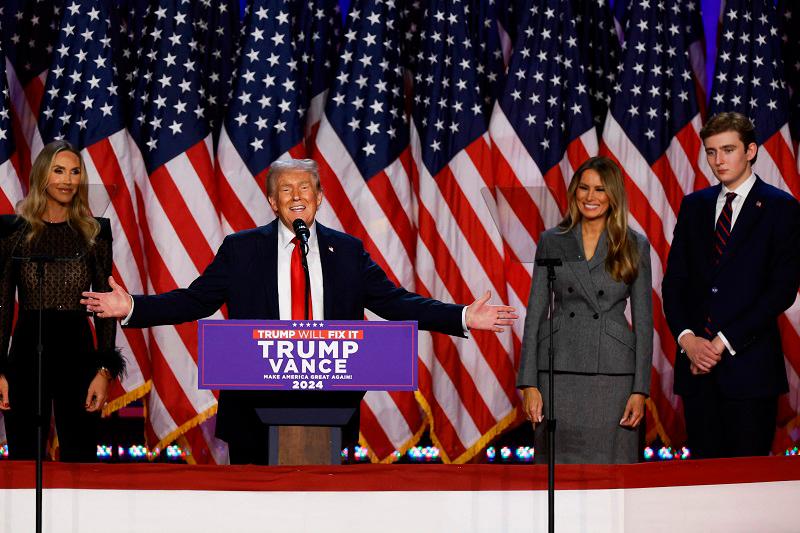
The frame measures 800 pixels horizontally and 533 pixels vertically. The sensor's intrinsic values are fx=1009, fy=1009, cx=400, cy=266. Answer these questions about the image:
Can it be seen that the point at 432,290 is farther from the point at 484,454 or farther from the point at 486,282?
the point at 484,454

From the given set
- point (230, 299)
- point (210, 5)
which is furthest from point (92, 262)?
point (210, 5)

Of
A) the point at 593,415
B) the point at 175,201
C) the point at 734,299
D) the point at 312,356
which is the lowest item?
the point at 593,415

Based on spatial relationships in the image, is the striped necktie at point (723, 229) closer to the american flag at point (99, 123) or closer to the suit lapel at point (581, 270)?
the suit lapel at point (581, 270)

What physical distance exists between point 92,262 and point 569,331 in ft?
5.13

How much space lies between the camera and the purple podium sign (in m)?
Answer: 2.40

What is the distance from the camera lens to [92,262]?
10.8 ft

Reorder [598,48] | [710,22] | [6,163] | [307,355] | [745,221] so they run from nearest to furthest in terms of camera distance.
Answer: [307,355], [745,221], [6,163], [598,48], [710,22]

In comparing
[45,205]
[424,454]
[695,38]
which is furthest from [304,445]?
[695,38]

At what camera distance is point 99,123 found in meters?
4.52

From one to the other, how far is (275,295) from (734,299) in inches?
62.2

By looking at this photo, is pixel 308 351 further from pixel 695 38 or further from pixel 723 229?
pixel 695 38

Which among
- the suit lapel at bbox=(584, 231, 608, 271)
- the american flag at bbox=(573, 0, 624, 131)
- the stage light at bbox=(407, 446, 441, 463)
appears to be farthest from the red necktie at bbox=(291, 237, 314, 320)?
the american flag at bbox=(573, 0, 624, 131)

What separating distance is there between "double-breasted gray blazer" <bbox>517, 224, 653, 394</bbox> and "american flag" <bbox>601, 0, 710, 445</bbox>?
1518 millimetres

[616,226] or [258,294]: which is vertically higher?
[616,226]
